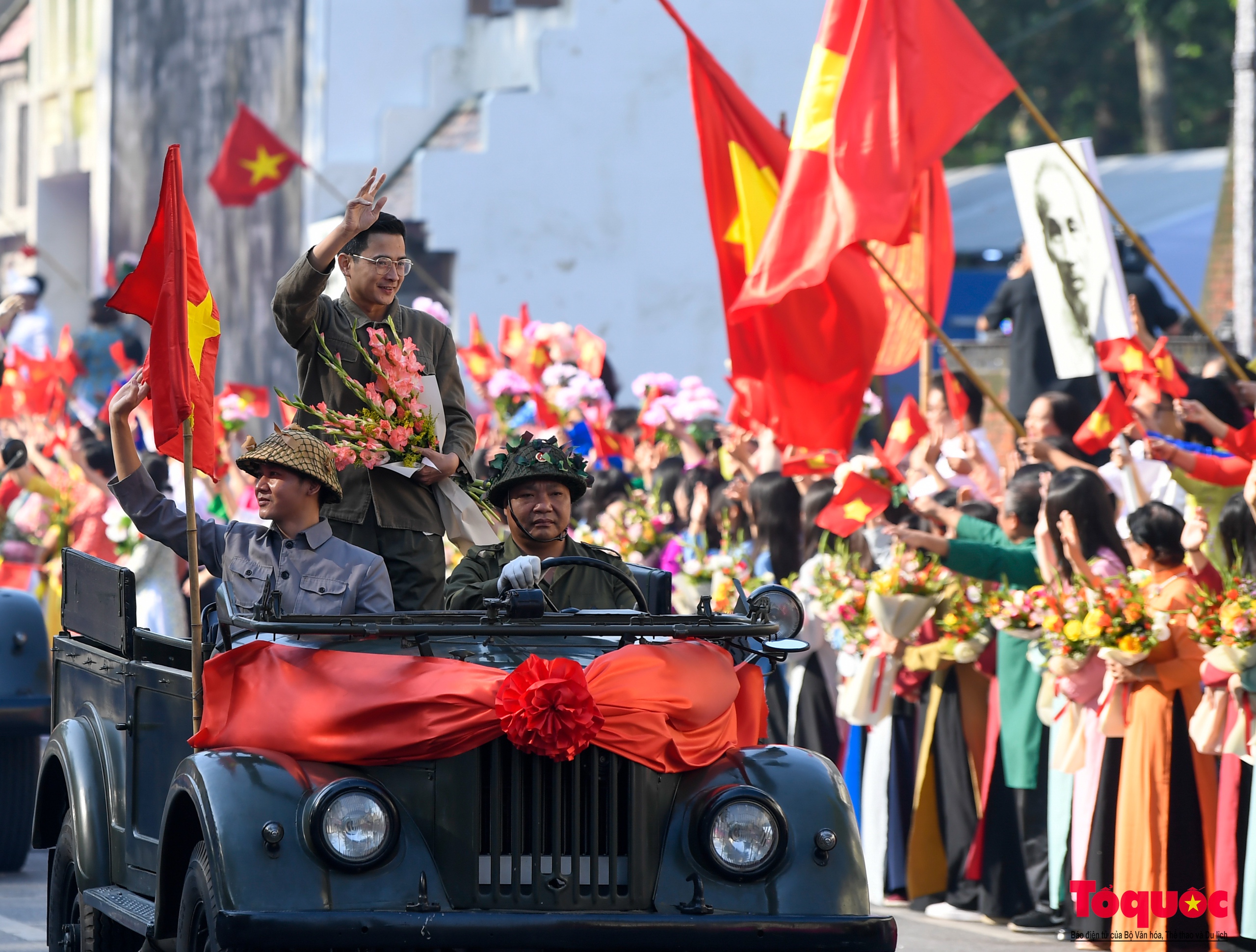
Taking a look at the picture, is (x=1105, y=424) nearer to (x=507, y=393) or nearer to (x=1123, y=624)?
(x=1123, y=624)

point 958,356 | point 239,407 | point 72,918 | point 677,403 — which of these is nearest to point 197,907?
point 72,918

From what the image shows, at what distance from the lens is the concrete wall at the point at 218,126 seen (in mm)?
25781

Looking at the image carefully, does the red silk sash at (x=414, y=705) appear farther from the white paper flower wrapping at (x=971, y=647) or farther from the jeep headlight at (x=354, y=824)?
the white paper flower wrapping at (x=971, y=647)

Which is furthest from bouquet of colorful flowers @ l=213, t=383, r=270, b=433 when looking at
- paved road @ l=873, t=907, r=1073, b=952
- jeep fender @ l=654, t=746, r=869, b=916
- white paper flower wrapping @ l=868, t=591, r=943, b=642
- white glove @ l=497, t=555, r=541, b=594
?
jeep fender @ l=654, t=746, r=869, b=916

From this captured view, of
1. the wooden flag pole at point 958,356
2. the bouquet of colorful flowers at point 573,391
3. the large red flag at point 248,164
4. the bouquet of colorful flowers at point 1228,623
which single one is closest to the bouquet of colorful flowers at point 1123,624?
the bouquet of colorful flowers at point 1228,623

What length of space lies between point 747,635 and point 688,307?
18.9 m

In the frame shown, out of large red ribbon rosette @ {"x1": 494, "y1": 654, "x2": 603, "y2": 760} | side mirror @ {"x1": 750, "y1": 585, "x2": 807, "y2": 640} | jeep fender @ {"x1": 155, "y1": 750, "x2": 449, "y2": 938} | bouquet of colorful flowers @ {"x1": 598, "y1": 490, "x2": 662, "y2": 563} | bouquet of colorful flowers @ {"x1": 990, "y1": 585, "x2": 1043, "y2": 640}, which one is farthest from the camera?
bouquet of colorful flowers @ {"x1": 598, "y1": 490, "x2": 662, "y2": 563}

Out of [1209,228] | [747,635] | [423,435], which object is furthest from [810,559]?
[1209,228]

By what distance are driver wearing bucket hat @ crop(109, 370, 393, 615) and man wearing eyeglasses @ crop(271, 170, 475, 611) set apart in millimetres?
381

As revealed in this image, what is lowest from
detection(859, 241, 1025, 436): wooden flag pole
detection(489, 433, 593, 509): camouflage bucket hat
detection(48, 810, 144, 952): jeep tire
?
detection(48, 810, 144, 952): jeep tire

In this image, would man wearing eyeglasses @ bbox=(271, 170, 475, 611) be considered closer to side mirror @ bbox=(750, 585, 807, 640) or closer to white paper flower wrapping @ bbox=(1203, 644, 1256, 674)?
side mirror @ bbox=(750, 585, 807, 640)

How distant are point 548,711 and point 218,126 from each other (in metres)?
23.4

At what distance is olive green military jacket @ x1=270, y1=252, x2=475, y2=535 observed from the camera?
23.6 feet

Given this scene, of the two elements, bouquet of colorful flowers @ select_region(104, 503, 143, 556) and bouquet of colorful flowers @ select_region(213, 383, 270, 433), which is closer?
bouquet of colorful flowers @ select_region(104, 503, 143, 556)
